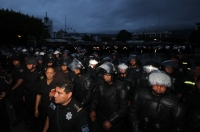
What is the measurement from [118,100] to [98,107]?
57cm

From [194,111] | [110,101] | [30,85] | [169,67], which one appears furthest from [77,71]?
[194,111]

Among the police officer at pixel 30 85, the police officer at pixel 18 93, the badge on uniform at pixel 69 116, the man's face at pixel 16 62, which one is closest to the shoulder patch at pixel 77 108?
the badge on uniform at pixel 69 116

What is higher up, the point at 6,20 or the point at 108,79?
the point at 6,20

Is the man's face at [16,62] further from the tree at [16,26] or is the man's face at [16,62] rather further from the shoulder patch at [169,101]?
the tree at [16,26]

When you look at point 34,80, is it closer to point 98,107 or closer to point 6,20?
point 98,107

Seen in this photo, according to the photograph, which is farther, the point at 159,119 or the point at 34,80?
the point at 34,80

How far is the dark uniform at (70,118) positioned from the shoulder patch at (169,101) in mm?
1334

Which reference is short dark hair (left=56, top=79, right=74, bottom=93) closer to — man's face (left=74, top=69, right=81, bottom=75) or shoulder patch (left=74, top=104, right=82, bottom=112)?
shoulder patch (left=74, top=104, right=82, bottom=112)

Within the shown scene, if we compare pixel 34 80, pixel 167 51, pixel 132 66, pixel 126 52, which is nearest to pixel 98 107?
pixel 34 80

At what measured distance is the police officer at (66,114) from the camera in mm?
2326

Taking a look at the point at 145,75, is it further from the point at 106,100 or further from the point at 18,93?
the point at 18,93

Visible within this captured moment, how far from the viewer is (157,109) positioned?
9.00ft

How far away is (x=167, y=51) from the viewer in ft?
103

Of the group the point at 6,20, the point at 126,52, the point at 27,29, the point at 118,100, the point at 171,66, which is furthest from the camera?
the point at 27,29
